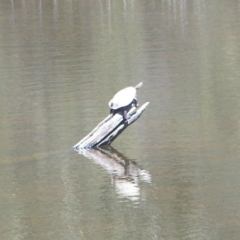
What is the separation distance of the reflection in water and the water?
2 cm

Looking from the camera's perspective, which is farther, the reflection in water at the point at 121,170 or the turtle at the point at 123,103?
the turtle at the point at 123,103

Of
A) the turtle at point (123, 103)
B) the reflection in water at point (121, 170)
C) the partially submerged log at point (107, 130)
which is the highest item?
the turtle at point (123, 103)

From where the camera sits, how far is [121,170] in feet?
47.3

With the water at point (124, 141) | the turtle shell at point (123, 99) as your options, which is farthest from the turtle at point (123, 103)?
the water at point (124, 141)

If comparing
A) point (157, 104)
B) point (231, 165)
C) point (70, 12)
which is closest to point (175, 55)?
point (157, 104)

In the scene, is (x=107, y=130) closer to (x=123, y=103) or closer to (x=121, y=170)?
(x=123, y=103)

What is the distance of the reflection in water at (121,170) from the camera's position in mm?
13125

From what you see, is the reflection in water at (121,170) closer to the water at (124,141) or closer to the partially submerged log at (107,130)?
the water at (124,141)

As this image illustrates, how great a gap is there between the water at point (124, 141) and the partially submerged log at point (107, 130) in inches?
10.1

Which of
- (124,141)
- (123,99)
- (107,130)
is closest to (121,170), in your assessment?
(107,130)

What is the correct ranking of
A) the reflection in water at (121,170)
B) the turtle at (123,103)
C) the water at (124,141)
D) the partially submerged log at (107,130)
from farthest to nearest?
the partially submerged log at (107,130) → the turtle at (123,103) → the reflection in water at (121,170) → the water at (124,141)

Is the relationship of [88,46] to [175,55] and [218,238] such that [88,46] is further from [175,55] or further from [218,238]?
[218,238]

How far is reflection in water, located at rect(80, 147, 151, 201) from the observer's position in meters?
13.1

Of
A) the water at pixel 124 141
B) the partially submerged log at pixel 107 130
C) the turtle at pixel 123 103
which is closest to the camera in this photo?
the water at pixel 124 141
